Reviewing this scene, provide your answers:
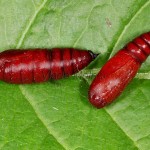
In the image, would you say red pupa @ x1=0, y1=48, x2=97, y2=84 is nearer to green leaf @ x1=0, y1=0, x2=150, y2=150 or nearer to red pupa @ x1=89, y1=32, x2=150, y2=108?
green leaf @ x1=0, y1=0, x2=150, y2=150

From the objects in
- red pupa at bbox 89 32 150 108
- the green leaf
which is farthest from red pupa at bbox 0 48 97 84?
red pupa at bbox 89 32 150 108

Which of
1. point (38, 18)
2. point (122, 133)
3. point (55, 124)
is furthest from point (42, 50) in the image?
point (122, 133)

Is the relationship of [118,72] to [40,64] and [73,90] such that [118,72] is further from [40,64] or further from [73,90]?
[40,64]

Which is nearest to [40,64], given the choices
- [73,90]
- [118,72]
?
[73,90]

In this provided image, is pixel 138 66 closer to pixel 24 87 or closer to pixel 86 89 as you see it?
pixel 86 89

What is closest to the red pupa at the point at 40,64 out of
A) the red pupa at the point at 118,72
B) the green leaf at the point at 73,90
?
the green leaf at the point at 73,90

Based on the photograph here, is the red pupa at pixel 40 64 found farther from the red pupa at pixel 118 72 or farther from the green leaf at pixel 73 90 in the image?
the red pupa at pixel 118 72
